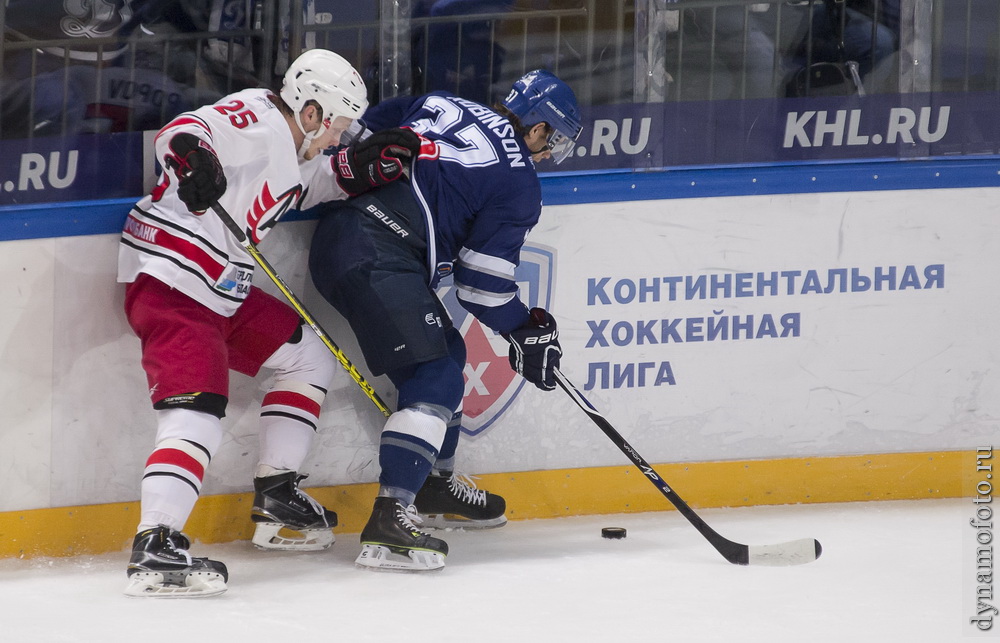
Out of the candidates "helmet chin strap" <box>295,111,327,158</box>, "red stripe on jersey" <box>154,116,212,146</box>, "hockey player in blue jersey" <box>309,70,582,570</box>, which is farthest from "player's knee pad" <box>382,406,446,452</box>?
"red stripe on jersey" <box>154,116,212,146</box>

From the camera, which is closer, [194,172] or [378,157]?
[194,172]

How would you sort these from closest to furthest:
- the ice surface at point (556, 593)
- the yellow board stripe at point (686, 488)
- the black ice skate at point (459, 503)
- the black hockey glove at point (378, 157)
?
the ice surface at point (556, 593) → the black hockey glove at point (378, 157) → the yellow board stripe at point (686, 488) → the black ice skate at point (459, 503)

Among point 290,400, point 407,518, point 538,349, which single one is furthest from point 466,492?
point 290,400

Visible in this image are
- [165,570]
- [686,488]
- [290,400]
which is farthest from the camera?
[686,488]

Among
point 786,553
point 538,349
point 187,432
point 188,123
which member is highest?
point 188,123

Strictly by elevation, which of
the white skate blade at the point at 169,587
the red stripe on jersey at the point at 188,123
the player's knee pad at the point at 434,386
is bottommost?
the white skate blade at the point at 169,587

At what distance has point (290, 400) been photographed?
3146mm

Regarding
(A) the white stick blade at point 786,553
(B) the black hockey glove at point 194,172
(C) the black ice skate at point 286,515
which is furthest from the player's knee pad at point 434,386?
(A) the white stick blade at point 786,553

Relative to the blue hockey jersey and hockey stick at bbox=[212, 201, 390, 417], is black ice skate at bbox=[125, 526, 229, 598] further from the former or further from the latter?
the blue hockey jersey

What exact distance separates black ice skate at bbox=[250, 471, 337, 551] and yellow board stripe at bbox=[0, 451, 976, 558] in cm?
12

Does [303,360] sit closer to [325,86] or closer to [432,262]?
[432,262]

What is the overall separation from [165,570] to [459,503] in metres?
0.88

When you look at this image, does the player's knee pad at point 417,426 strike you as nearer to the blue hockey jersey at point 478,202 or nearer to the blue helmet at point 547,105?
the blue hockey jersey at point 478,202

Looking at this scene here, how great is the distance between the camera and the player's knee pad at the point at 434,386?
10.2 ft
